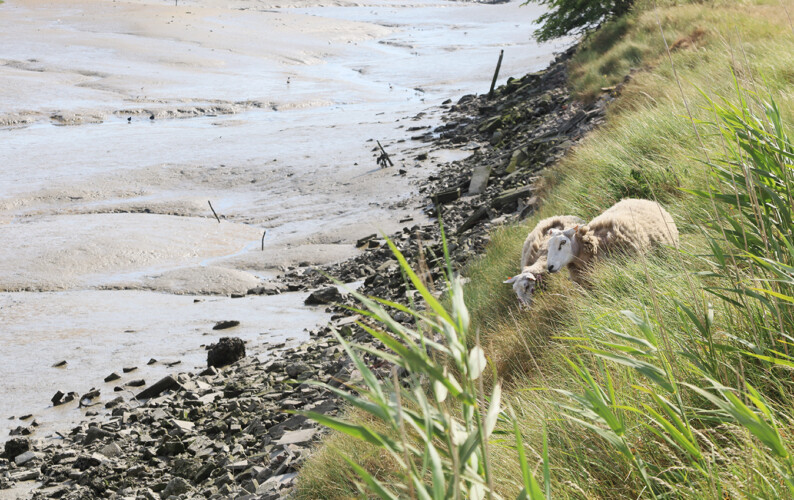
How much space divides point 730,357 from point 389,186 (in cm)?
1596

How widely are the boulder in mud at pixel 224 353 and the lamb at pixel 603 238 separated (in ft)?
16.7

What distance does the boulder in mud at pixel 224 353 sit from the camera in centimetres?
941

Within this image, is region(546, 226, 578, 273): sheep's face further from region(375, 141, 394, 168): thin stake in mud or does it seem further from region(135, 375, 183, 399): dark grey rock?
region(375, 141, 394, 168): thin stake in mud

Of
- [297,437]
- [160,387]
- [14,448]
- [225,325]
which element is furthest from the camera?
[225,325]

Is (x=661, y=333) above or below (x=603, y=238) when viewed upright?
above

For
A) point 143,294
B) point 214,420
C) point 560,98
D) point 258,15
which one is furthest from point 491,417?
point 258,15

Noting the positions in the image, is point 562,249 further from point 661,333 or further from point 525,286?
point 661,333

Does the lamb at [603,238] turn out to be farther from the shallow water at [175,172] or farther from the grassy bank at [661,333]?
the shallow water at [175,172]

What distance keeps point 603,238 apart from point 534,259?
3.11ft

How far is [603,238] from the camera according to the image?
598 centimetres

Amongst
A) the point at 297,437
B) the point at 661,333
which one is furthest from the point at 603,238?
the point at 661,333

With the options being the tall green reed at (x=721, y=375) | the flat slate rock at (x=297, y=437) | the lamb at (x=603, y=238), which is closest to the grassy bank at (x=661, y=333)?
the tall green reed at (x=721, y=375)

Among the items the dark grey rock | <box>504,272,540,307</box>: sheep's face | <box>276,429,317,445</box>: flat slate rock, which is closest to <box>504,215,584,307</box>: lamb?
<box>504,272,540,307</box>: sheep's face

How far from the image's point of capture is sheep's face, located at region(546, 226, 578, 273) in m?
5.77
